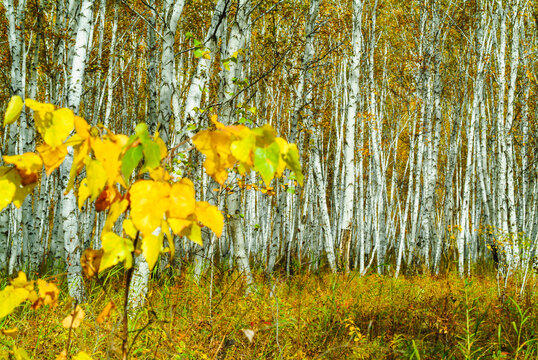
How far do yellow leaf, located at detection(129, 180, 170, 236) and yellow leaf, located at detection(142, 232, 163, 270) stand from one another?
0.07 feet

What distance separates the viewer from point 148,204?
55cm

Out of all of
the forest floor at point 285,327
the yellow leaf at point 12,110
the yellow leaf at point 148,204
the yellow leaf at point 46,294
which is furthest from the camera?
the forest floor at point 285,327

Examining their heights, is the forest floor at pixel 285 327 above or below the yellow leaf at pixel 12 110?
below

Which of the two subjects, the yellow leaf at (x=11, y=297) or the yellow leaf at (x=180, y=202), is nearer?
the yellow leaf at (x=180, y=202)

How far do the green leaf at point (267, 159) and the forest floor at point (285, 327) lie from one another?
1.54 m

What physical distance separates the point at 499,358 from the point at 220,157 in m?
2.79

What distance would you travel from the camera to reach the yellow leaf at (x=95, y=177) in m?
→ 0.56

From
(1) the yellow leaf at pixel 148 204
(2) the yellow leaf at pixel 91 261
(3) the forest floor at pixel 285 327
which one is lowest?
(3) the forest floor at pixel 285 327

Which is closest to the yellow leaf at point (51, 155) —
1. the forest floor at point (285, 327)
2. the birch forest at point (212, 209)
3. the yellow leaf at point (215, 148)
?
the birch forest at point (212, 209)

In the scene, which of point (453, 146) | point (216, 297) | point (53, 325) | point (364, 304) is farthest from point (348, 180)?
point (453, 146)

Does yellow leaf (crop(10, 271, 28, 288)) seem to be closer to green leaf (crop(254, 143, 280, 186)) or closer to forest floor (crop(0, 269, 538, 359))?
green leaf (crop(254, 143, 280, 186))

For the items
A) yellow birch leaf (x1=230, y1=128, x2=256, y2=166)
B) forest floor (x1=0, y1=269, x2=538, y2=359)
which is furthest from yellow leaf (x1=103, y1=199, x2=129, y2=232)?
forest floor (x1=0, y1=269, x2=538, y2=359)

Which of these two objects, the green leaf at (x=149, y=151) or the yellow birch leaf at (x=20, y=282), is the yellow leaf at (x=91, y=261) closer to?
the yellow birch leaf at (x=20, y=282)

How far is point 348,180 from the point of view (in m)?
6.07
